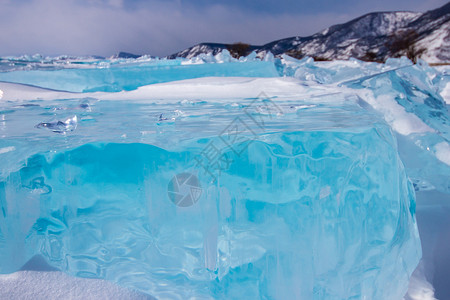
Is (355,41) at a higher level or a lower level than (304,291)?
higher

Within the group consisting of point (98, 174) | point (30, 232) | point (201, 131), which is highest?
point (201, 131)

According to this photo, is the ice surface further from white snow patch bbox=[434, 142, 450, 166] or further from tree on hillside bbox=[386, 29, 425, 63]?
tree on hillside bbox=[386, 29, 425, 63]

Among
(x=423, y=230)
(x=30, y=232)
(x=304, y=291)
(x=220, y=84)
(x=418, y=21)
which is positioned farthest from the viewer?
(x=418, y=21)

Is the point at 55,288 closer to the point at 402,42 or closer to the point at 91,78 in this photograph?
the point at 91,78

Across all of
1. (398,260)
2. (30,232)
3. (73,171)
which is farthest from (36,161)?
(398,260)

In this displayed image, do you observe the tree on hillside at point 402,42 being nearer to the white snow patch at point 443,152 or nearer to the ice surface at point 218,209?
the white snow patch at point 443,152

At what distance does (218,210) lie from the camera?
834 mm

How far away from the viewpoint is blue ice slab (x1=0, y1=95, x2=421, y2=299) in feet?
2.68

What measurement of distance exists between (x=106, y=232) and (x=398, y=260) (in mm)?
820

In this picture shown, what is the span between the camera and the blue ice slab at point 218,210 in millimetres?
818

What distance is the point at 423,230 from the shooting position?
115 centimetres

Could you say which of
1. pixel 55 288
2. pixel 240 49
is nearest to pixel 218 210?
pixel 55 288

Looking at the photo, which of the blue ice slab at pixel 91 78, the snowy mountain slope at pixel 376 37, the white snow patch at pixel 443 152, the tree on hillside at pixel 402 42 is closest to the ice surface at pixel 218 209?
the white snow patch at pixel 443 152

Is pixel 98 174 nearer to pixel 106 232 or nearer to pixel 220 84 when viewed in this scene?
pixel 106 232
